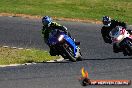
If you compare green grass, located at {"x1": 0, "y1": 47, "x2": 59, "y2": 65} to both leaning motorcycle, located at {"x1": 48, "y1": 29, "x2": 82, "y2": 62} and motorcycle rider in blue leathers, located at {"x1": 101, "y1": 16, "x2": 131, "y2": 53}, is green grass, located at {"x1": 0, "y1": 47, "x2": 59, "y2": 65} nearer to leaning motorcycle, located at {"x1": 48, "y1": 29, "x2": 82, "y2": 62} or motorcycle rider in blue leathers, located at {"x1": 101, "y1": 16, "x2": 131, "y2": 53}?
leaning motorcycle, located at {"x1": 48, "y1": 29, "x2": 82, "y2": 62}

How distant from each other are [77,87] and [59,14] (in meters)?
21.1

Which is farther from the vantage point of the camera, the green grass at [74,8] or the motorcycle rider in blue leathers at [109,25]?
the green grass at [74,8]

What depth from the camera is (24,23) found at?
111 ft

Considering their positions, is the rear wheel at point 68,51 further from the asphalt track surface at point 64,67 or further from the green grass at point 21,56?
the green grass at point 21,56

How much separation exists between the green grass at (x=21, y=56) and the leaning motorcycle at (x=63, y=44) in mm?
1237

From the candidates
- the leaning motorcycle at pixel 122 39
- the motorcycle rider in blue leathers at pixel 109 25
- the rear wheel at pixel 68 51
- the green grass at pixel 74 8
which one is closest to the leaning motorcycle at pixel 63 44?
the rear wheel at pixel 68 51

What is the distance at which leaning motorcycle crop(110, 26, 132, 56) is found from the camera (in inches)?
861

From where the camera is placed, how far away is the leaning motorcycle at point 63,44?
21.2 meters

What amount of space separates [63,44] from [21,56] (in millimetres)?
2661

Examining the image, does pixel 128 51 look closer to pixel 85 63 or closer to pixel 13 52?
pixel 85 63

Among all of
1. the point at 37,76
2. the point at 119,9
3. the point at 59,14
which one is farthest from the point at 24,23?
the point at 37,76

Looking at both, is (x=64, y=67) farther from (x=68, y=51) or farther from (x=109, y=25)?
(x=109, y=25)

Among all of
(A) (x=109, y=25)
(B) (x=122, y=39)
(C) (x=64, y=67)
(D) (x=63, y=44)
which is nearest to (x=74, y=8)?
(A) (x=109, y=25)

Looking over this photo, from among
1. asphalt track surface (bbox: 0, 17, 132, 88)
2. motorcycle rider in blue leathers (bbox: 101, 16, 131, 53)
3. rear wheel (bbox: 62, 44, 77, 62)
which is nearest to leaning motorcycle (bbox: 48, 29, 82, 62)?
rear wheel (bbox: 62, 44, 77, 62)
